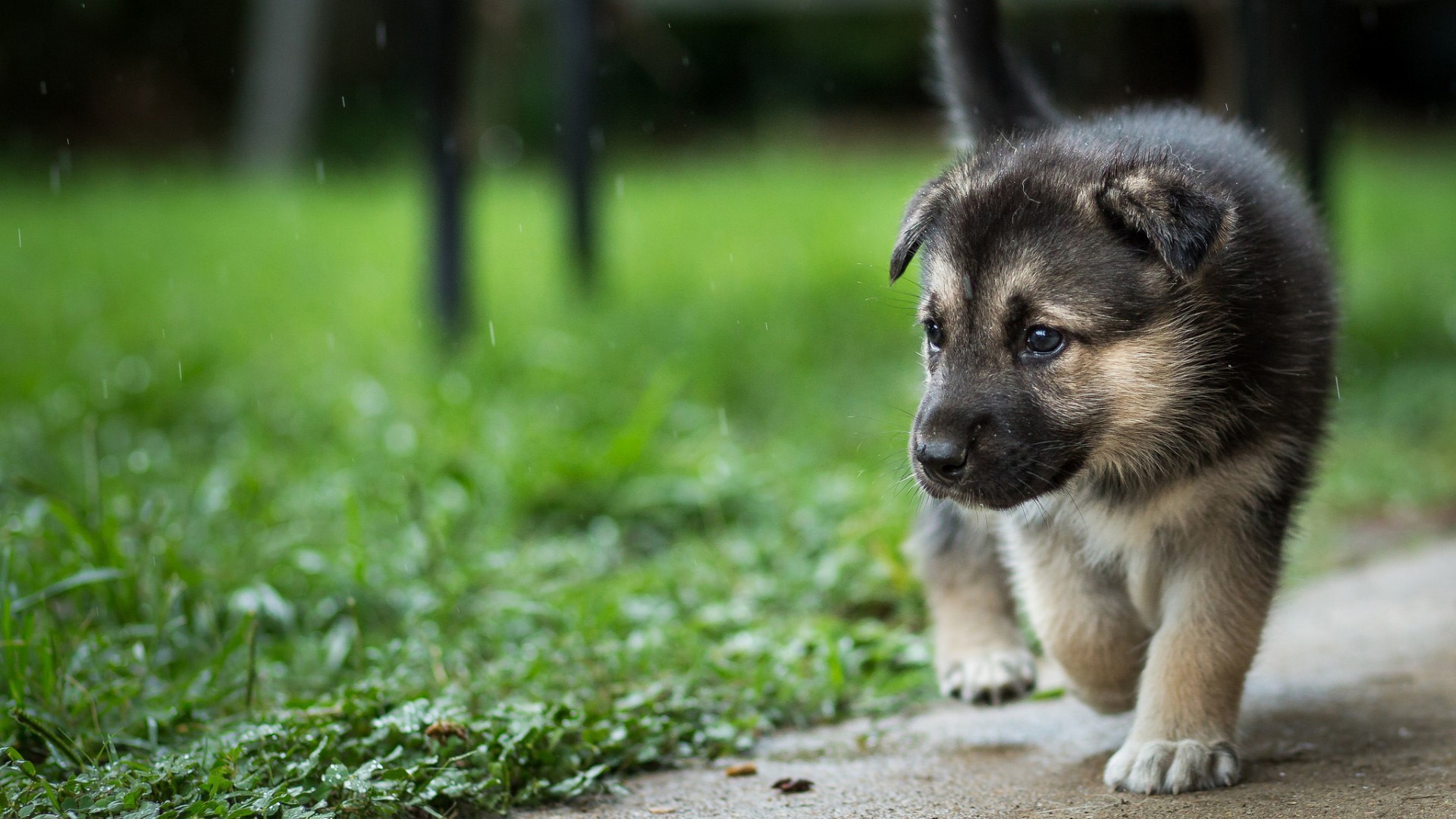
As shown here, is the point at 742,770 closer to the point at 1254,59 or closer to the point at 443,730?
the point at 443,730

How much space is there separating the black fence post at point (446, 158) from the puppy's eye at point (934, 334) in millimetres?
4129

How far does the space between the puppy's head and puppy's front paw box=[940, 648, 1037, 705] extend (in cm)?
67

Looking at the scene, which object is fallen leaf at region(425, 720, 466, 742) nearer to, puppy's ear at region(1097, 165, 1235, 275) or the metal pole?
puppy's ear at region(1097, 165, 1235, 275)

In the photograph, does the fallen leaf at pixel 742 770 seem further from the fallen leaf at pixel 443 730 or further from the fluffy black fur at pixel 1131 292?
the fluffy black fur at pixel 1131 292

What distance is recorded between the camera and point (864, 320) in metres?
7.61

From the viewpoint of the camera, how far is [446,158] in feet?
22.7

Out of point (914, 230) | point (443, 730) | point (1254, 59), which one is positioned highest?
point (1254, 59)

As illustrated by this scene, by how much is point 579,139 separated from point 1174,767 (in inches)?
240

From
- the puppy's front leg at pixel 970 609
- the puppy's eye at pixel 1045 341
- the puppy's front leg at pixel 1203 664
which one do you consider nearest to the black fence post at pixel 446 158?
the puppy's front leg at pixel 970 609

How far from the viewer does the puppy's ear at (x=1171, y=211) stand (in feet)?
9.54

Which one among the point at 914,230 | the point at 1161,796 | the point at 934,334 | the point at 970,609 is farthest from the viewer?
the point at 970,609

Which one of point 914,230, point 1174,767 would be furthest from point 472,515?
point 1174,767

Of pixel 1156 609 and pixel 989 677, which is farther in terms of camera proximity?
pixel 989 677

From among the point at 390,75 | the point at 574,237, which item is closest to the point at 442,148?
the point at 574,237
